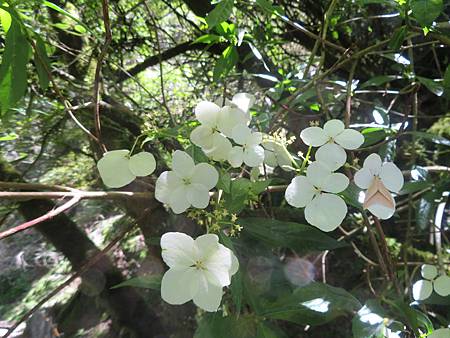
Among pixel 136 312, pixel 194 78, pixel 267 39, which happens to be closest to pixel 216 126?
pixel 267 39

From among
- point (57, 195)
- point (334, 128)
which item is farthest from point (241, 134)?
point (57, 195)

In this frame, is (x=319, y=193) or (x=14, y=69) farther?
(x=14, y=69)

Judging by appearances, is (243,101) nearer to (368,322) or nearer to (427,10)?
(427,10)

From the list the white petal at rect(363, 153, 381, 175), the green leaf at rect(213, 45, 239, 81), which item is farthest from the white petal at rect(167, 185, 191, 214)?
the green leaf at rect(213, 45, 239, 81)

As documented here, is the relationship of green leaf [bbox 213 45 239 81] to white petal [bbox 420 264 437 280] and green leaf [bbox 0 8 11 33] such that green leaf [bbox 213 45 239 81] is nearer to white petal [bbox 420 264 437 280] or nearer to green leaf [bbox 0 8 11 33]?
green leaf [bbox 0 8 11 33]

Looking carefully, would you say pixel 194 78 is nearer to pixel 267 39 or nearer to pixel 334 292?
pixel 267 39

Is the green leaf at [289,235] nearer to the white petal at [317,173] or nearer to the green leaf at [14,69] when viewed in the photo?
the white petal at [317,173]
